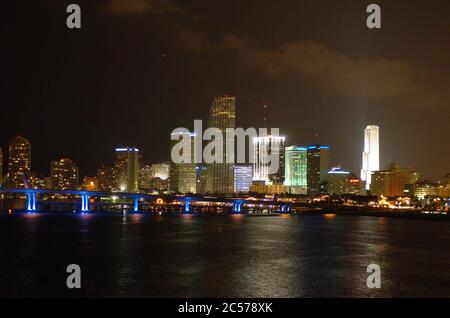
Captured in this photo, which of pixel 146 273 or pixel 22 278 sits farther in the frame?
pixel 146 273

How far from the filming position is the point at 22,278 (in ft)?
100

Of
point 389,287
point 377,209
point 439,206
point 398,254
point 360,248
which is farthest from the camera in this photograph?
point 439,206

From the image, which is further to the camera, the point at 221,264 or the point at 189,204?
the point at 189,204

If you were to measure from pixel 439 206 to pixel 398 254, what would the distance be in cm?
12128

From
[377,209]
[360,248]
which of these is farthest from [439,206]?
[360,248]

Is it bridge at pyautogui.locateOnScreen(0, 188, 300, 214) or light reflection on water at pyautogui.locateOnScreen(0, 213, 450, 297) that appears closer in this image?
light reflection on water at pyautogui.locateOnScreen(0, 213, 450, 297)

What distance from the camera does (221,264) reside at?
36.8 metres

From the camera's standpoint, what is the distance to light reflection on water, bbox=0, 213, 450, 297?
28.1 m

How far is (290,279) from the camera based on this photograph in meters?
31.2

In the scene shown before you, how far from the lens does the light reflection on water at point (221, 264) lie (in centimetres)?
2809

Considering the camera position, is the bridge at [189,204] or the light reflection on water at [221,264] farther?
the bridge at [189,204]
